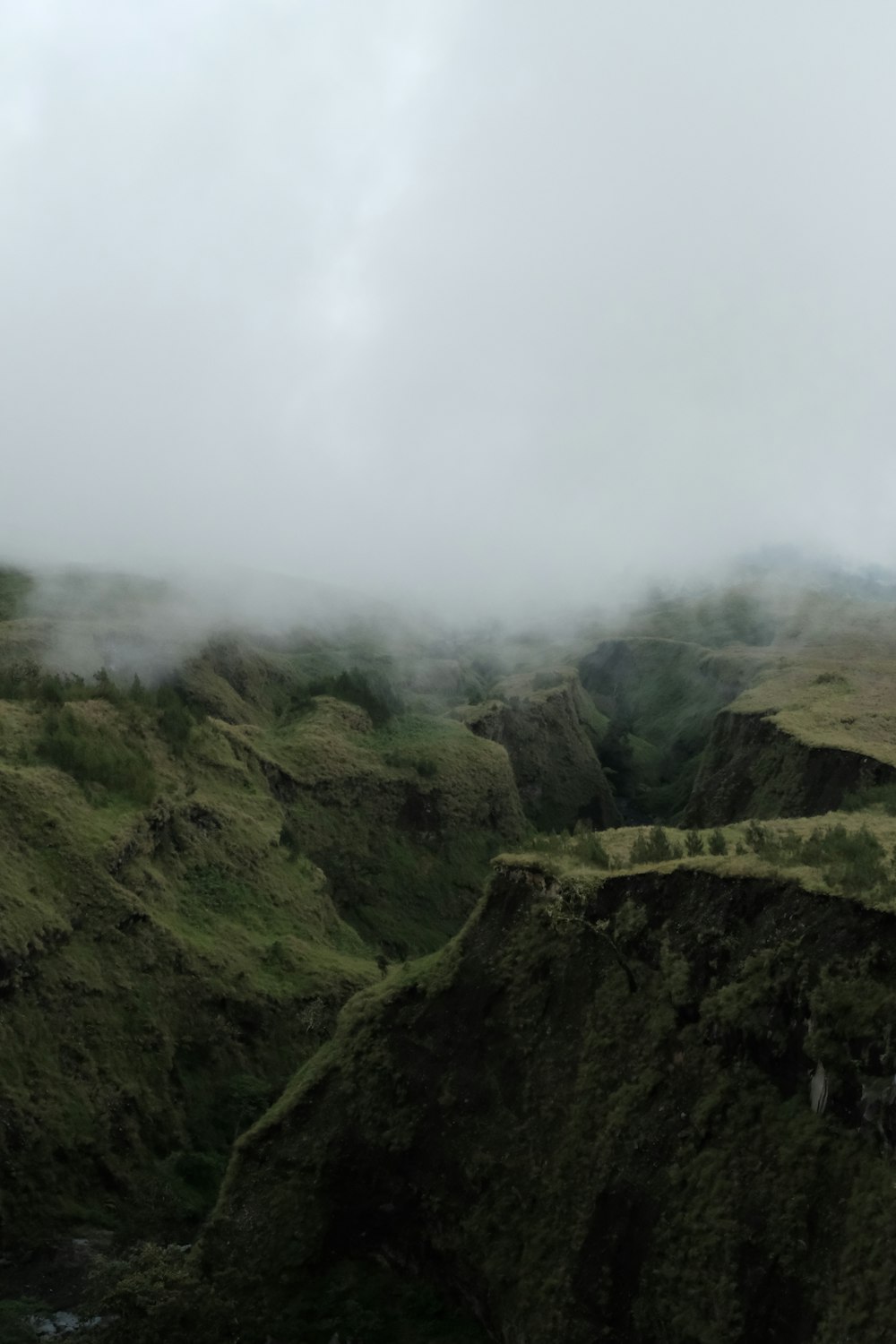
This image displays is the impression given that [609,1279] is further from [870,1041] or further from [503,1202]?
[870,1041]

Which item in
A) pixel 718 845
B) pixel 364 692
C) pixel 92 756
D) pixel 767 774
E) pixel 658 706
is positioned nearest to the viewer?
pixel 718 845

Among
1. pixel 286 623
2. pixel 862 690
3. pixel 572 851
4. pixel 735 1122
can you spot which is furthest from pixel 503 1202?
pixel 286 623

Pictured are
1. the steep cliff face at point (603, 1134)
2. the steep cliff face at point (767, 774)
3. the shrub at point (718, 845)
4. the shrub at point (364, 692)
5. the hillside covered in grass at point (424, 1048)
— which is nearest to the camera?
the steep cliff face at point (603, 1134)

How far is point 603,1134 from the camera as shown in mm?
20219

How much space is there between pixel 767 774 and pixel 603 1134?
33.0 metres

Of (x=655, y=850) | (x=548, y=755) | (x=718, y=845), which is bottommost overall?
(x=548, y=755)

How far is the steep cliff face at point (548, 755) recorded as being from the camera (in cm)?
7638

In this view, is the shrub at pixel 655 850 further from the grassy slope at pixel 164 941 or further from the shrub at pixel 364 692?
the shrub at pixel 364 692

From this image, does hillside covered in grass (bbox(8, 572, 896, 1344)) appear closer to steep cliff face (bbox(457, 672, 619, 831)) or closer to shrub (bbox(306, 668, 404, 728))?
shrub (bbox(306, 668, 404, 728))

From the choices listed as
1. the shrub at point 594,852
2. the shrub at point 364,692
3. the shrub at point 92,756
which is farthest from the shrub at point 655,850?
the shrub at point 364,692

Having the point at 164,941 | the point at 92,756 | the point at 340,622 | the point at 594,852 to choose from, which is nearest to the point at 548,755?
the point at 340,622

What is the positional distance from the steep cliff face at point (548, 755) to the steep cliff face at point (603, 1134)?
48.5 meters

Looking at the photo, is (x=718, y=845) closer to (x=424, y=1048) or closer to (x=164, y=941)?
(x=424, y=1048)

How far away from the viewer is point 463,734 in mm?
67875
